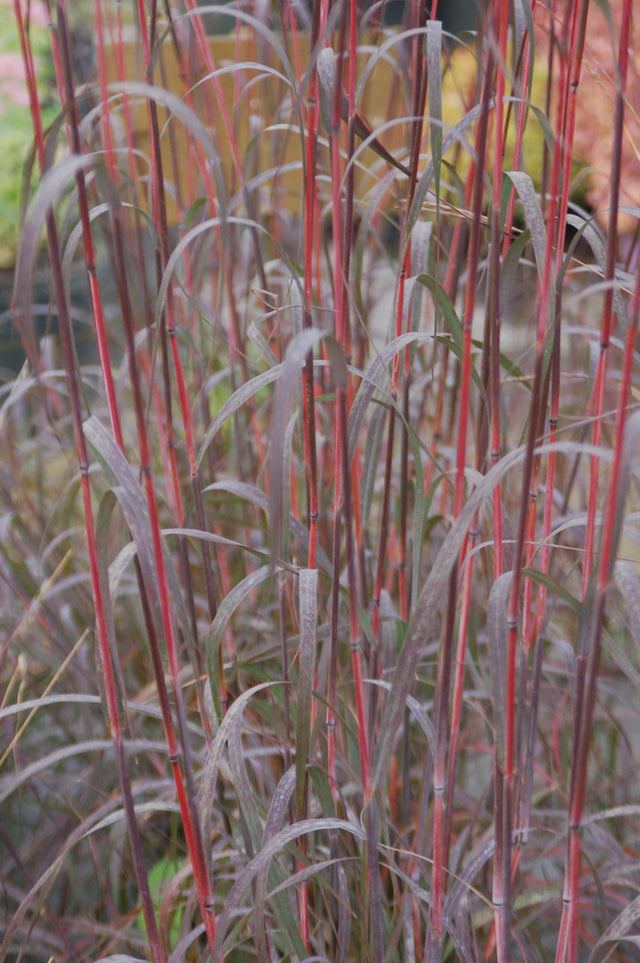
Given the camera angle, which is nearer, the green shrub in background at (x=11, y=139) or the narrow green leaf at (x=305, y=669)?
the narrow green leaf at (x=305, y=669)

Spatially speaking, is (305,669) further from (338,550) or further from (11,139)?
(11,139)

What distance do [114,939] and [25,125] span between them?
2207mm

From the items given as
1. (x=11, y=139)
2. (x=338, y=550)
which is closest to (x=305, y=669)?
(x=338, y=550)

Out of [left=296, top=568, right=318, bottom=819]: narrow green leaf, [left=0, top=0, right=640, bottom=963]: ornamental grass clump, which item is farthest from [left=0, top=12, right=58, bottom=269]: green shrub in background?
[left=296, top=568, right=318, bottom=819]: narrow green leaf

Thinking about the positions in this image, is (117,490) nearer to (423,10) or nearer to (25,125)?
(423,10)

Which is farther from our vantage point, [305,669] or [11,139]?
[11,139]

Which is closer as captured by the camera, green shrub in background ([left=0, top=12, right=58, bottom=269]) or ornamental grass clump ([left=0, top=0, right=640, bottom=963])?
ornamental grass clump ([left=0, top=0, right=640, bottom=963])

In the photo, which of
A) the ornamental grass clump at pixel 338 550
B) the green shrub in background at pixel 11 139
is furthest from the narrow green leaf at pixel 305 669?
the green shrub in background at pixel 11 139

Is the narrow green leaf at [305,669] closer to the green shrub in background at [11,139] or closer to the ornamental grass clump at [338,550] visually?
the ornamental grass clump at [338,550]

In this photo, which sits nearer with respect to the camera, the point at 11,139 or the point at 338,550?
the point at 338,550

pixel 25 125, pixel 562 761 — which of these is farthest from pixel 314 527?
pixel 25 125

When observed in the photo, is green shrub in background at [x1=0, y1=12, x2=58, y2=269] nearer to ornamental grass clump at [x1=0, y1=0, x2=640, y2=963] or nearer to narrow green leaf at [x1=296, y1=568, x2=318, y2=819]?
ornamental grass clump at [x1=0, y1=0, x2=640, y2=963]

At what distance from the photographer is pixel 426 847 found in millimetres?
583

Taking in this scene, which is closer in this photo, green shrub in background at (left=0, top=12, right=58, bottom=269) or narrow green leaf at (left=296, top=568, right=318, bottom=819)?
narrow green leaf at (left=296, top=568, right=318, bottom=819)
